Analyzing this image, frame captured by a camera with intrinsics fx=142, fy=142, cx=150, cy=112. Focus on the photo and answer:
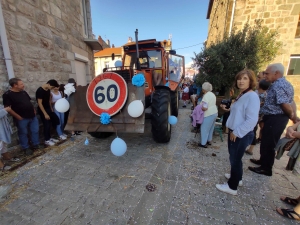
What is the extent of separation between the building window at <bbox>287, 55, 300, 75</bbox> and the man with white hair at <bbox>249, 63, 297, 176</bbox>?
7.13m

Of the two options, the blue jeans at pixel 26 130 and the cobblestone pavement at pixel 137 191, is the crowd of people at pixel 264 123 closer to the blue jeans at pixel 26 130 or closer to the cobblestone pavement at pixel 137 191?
the cobblestone pavement at pixel 137 191

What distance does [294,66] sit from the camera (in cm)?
696

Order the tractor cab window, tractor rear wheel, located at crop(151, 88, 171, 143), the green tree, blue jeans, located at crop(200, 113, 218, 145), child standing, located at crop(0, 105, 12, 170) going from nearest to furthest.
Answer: child standing, located at crop(0, 105, 12, 170) < tractor rear wheel, located at crop(151, 88, 171, 143) < blue jeans, located at crop(200, 113, 218, 145) < the tractor cab window < the green tree

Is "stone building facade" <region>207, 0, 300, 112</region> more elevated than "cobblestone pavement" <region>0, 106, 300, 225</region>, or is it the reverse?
"stone building facade" <region>207, 0, 300, 112</region>

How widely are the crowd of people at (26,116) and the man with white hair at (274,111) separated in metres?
4.40

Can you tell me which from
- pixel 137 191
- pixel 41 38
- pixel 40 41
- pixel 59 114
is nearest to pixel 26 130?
pixel 59 114

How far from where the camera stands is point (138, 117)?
103 inches

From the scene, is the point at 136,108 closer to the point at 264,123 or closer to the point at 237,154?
the point at 237,154

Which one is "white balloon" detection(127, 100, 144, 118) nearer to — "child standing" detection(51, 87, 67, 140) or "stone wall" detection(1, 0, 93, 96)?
"child standing" detection(51, 87, 67, 140)

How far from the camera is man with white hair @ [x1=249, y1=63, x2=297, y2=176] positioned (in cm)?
202

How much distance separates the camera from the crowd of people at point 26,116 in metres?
2.68

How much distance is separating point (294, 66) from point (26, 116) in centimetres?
1069

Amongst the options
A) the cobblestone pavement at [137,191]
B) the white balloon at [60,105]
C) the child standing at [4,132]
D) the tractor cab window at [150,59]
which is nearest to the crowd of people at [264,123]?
the cobblestone pavement at [137,191]

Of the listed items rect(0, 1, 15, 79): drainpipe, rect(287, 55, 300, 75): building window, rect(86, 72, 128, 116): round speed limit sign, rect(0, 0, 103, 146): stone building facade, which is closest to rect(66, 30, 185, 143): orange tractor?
rect(86, 72, 128, 116): round speed limit sign
